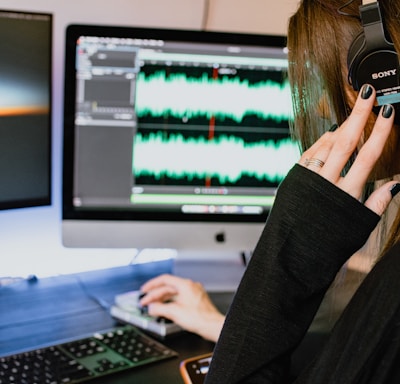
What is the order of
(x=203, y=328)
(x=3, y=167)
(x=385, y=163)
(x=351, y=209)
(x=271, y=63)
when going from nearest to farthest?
(x=351, y=209), (x=385, y=163), (x=203, y=328), (x=3, y=167), (x=271, y=63)

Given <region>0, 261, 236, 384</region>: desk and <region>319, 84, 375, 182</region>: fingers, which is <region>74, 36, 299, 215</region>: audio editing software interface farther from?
<region>319, 84, 375, 182</region>: fingers

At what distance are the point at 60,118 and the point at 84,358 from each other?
0.70 m

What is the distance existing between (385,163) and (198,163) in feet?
1.82

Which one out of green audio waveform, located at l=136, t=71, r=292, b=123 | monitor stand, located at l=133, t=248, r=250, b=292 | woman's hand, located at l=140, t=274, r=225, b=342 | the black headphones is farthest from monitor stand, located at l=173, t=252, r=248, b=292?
the black headphones

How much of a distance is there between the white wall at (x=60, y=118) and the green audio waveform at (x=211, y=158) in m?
0.28

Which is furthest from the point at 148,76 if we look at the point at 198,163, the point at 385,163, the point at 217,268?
the point at 385,163

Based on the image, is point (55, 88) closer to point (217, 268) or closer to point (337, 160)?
point (217, 268)

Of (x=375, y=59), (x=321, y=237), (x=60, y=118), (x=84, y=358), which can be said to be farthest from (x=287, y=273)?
(x=60, y=118)

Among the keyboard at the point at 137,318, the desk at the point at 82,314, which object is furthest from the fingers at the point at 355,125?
the keyboard at the point at 137,318

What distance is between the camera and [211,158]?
4.62ft

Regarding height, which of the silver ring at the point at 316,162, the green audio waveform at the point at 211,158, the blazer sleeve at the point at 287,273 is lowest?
the blazer sleeve at the point at 287,273

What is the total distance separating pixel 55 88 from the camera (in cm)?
157

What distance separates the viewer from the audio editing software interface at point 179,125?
136 centimetres

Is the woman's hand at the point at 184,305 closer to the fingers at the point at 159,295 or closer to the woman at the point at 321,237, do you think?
the fingers at the point at 159,295
